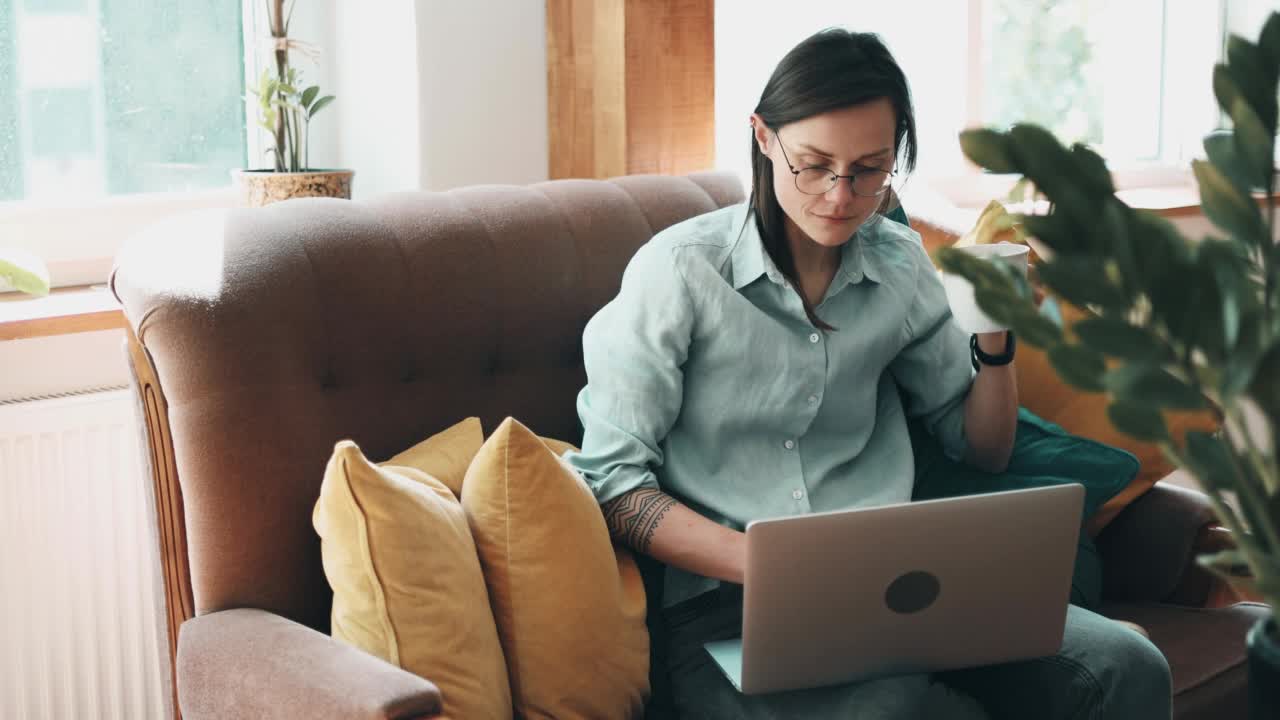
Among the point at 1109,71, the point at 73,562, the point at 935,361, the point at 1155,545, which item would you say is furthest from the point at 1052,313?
the point at 1109,71

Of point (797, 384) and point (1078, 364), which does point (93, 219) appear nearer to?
point (797, 384)

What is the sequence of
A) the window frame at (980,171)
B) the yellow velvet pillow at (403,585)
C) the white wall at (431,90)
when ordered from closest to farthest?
the yellow velvet pillow at (403,585)
the white wall at (431,90)
the window frame at (980,171)

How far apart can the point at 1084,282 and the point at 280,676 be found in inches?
37.7

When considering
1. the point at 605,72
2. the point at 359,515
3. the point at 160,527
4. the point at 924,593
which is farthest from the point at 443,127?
the point at 924,593

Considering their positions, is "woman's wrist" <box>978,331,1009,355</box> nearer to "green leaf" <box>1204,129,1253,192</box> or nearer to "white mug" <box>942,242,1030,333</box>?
"white mug" <box>942,242,1030,333</box>

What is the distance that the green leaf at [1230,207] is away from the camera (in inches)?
22.4

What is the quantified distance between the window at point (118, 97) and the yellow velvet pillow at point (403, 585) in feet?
3.72

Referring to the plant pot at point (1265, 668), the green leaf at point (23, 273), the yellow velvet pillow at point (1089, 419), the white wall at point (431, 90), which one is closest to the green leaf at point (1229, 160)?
the plant pot at point (1265, 668)

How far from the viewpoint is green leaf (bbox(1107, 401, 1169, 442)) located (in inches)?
21.0

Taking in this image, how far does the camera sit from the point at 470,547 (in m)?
1.38

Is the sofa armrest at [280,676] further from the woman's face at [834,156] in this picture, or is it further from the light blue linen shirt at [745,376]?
the woman's face at [834,156]

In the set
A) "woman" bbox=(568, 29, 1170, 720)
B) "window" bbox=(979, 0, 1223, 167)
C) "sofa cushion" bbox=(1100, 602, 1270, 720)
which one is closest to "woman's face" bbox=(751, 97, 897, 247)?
"woman" bbox=(568, 29, 1170, 720)

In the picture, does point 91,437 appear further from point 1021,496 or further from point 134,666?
point 1021,496

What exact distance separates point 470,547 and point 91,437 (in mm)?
813
